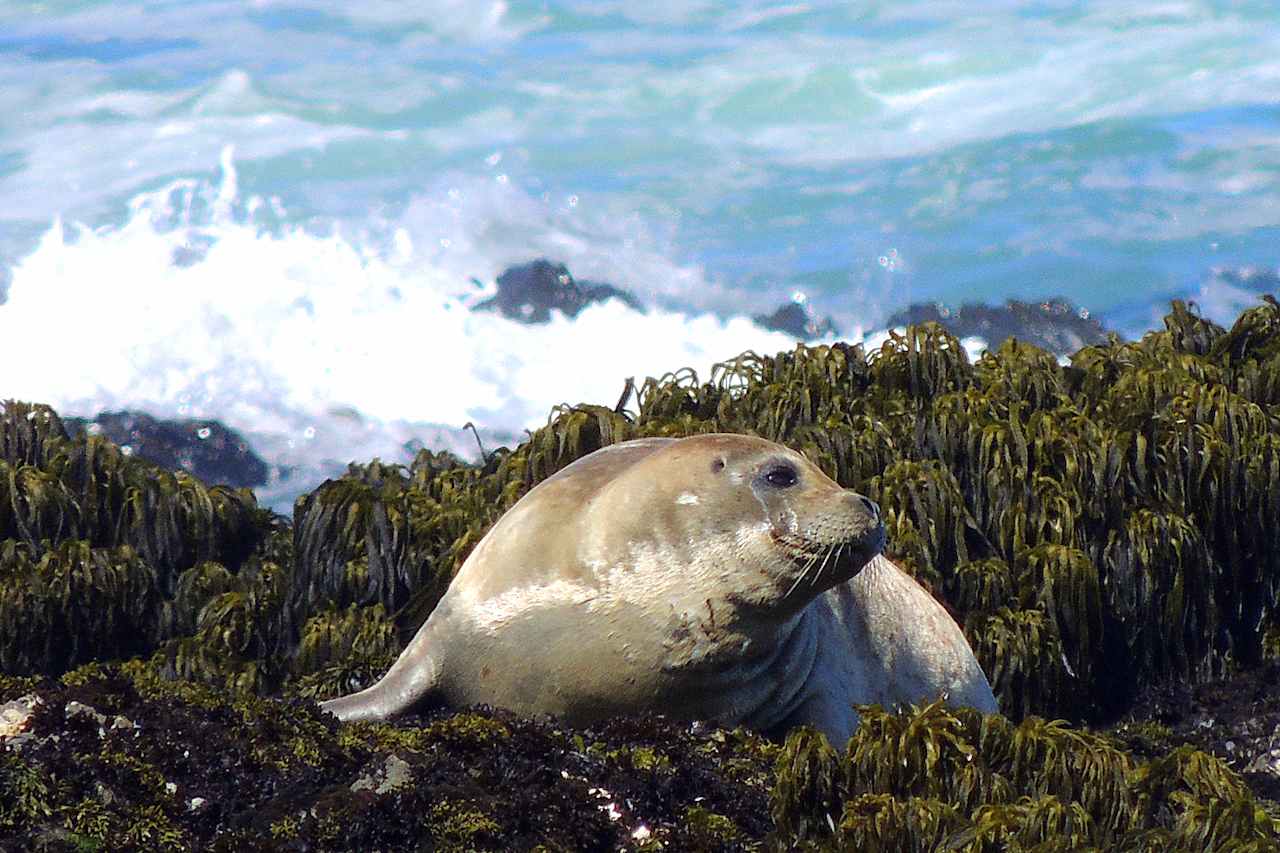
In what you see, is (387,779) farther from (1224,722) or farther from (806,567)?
(1224,722)

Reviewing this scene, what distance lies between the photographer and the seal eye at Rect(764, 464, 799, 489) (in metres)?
7.46

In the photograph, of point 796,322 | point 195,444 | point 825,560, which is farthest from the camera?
point 796,322

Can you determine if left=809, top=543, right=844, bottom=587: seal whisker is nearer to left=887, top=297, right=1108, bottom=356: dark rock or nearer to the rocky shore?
the rocky shore

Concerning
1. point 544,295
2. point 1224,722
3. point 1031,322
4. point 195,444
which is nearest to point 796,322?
point 544,295

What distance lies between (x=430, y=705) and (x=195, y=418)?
260 ft

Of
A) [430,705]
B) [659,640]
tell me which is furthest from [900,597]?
[430,705]

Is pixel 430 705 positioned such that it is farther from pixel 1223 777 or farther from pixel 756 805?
pixel 1223 777

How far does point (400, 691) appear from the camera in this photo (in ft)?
24.6

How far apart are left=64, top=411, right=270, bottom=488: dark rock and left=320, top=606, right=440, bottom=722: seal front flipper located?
2744 inches

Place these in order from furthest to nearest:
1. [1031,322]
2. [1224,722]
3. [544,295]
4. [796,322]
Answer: [544,295], [796,322], [1031,322], [1224,722]

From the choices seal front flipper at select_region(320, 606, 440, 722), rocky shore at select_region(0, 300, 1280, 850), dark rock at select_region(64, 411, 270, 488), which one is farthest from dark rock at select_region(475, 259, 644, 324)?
seal front flipper at select_region(320, 606, 440, 722)

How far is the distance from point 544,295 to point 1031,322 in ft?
123

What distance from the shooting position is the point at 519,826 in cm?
569

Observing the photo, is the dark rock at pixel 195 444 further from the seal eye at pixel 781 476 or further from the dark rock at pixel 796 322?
the seal eye at pixel 781 476
